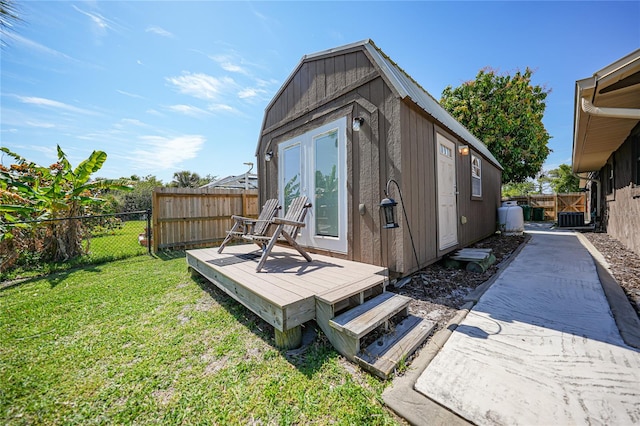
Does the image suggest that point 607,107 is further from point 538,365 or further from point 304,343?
point 304,343

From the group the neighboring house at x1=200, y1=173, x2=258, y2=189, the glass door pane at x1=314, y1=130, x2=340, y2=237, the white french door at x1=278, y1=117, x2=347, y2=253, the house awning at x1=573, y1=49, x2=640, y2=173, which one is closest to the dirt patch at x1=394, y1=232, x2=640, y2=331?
the white french door at x1=278, y1=117, x2=347, y2=253

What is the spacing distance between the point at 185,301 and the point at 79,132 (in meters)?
8.14

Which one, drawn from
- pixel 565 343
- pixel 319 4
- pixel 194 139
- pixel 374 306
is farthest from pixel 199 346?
pixel 194 139

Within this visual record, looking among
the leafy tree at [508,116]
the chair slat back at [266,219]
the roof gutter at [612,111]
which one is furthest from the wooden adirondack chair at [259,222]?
the leafy tree at [508,116]

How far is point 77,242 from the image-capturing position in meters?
5.55

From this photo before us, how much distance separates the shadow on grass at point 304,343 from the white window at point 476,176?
5683 mm

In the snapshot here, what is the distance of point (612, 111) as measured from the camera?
3074 millimetres

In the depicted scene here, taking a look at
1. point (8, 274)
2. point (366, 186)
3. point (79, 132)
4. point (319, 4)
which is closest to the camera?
point (366, 186)

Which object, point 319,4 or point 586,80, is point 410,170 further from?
point 319,4

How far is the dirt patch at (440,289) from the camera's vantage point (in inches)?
102

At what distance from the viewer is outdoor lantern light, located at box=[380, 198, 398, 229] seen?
2.93m

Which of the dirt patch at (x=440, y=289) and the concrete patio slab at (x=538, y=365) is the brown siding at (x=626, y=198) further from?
the concrete patio slab at (x=538, y=365)

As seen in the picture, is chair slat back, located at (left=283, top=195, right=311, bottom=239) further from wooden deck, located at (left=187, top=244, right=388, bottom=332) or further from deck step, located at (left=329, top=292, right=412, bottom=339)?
deck step, located at (left=329, top=292, right=412, bottom=339)

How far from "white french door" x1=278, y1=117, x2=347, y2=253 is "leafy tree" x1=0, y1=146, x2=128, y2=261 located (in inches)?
186
